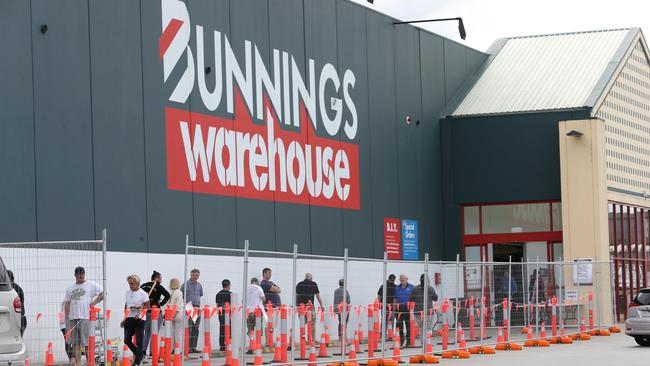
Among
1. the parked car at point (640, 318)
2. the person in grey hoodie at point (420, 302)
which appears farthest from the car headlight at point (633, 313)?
the person in grey hoodie at point (420, 302)

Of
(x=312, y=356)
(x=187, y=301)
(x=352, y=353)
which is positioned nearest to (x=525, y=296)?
(x=352, y=353)

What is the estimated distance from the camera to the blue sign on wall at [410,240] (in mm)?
40406

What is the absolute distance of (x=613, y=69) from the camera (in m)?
44.3

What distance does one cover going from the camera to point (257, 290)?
856 inches

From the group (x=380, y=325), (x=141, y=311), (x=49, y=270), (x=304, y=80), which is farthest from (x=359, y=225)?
(x=49, y=270)

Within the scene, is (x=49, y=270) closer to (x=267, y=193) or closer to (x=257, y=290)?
(x=257, y=290)

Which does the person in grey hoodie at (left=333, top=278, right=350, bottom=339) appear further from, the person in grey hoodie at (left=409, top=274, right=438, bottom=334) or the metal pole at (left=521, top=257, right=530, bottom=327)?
the metal pole at (left=521, top=257, right=530, bottom=327)

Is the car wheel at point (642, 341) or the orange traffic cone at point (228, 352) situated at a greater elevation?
the orange traffic cone at point (228, 352)

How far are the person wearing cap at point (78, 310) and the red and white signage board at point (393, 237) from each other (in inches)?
792

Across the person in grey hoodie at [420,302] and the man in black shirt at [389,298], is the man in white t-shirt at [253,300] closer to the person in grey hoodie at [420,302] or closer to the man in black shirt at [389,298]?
the man in black shirt at [389,298]

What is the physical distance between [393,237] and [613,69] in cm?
1062

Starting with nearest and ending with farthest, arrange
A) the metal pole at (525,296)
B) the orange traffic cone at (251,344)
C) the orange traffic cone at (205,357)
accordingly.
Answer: the orange traffic cone at (205,357) → the orange traffic cone at (251,344) → the metal pole at (525,296)

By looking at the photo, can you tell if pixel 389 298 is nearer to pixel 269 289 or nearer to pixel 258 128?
pixel 269 289

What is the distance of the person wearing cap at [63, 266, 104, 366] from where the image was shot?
18.3 meters
